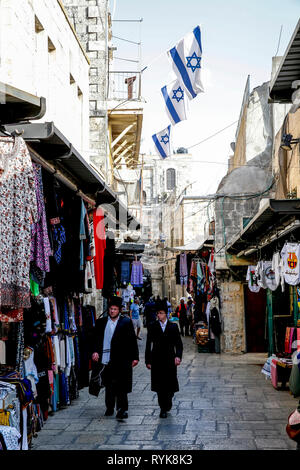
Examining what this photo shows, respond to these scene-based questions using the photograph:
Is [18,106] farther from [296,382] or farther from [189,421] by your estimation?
[189,421]

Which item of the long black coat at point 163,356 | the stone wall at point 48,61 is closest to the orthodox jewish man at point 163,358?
the long black coat at point 163,356

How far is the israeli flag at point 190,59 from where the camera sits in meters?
11.6

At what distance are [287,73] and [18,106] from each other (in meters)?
4.82

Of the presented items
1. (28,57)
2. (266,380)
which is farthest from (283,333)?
(28,57)

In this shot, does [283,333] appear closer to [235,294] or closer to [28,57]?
[235,294]

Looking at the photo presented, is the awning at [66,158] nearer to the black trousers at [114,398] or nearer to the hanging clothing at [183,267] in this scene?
the black trousers at [114,398]

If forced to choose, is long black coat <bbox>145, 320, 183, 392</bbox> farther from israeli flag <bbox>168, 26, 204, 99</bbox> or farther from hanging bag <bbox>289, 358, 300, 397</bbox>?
israeli flag <bbox>168, 26, 204, 99</bbox>

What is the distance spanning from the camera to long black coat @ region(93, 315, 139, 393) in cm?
788

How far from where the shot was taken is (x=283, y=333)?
45.2ft

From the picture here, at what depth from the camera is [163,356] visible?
8289mm

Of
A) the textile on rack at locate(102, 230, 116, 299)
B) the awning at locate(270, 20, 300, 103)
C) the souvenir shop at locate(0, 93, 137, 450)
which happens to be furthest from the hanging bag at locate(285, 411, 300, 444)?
the textile on rack at locate(102, 230, 116, 299)

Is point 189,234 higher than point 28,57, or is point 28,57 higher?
point 28,57

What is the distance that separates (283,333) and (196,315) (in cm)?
735

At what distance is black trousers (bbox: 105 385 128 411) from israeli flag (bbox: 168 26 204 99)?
6551 millimetres
